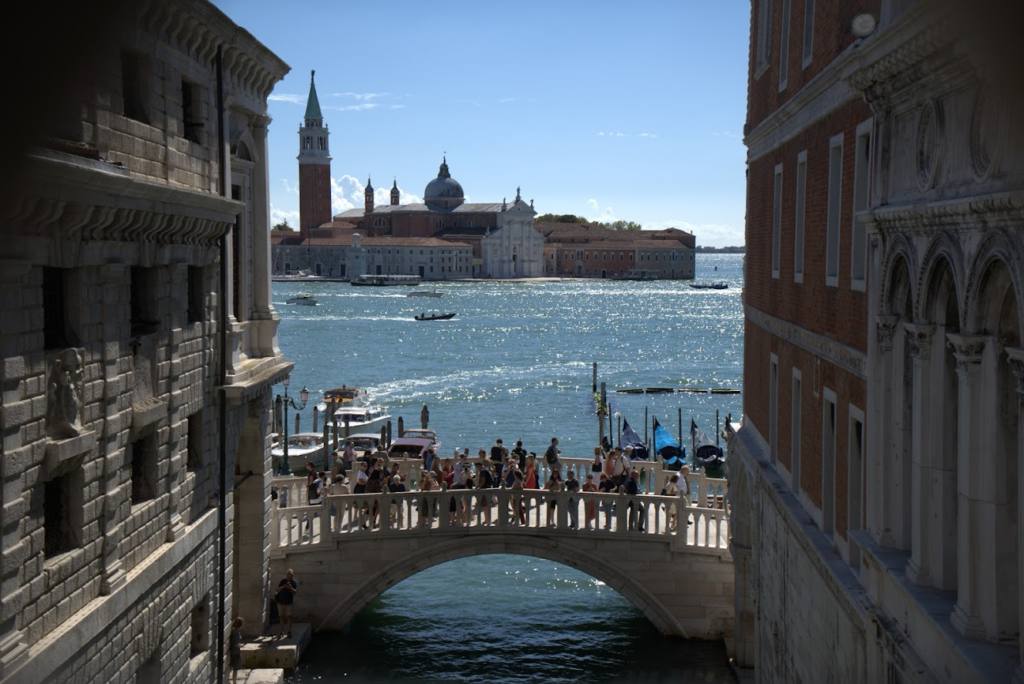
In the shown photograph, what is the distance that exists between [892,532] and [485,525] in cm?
995

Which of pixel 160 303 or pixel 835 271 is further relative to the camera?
pixel 160 303

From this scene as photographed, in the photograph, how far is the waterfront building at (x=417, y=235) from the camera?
181 meters

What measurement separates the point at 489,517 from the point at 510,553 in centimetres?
61

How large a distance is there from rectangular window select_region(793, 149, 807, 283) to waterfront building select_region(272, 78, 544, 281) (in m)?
168

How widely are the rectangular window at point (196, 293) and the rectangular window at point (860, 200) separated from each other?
692 centimetres

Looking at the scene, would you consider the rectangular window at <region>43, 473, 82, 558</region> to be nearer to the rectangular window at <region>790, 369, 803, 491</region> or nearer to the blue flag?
the rectangular window at <region>790, 369, 803, 491</region>

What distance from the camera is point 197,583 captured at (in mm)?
12508

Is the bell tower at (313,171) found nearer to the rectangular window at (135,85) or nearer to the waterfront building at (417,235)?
the waterfront building at (417,235)

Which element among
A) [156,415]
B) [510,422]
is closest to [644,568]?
[156,415]

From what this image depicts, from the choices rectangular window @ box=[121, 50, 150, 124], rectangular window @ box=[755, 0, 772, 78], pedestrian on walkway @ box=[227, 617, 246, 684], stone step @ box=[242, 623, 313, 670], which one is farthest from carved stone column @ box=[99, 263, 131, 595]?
rectangular window @ box=[755, 0, 772, 78]

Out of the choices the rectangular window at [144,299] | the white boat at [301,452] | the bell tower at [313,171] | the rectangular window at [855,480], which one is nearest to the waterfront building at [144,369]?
the rectangular window at [144,299]

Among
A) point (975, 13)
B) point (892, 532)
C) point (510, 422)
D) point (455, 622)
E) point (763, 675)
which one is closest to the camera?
Result: point (975, 13)

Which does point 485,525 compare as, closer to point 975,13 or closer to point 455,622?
point 455,622

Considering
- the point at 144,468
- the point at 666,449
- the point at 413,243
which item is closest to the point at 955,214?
the point at 144,468
